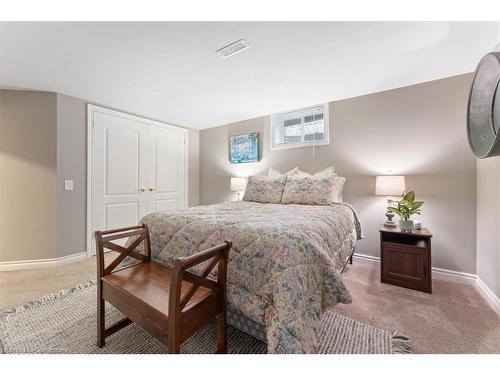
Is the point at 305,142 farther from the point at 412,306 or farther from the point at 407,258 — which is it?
the point at 412,306

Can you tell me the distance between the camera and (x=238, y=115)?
3.62 m

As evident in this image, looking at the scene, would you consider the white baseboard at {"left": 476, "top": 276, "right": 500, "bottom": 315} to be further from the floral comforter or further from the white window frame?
the white window frame

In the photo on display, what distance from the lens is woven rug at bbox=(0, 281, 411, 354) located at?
1.33 metres

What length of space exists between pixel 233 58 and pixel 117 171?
2.50m

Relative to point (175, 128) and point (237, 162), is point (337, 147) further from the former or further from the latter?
point (175, 128)

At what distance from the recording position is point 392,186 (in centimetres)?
235

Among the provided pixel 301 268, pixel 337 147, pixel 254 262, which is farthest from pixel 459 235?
pixel 254 262

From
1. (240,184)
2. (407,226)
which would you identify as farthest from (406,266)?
(240,184)

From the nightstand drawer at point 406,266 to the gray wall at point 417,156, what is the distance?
0.55 metres

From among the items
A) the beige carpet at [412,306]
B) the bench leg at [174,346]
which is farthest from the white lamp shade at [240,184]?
the bench leg at [174,346]

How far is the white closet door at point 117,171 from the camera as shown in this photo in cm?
311

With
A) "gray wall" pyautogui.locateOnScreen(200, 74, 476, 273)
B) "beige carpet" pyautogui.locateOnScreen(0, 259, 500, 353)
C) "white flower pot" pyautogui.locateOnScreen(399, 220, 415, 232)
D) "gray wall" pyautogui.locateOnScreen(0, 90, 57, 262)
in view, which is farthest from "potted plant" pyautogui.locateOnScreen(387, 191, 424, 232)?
"gray wall" pyautogui.locateOnScreen(0, 90, 57, 262)

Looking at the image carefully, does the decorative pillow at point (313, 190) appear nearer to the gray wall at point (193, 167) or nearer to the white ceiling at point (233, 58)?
the white ceiling at point (233, 58)

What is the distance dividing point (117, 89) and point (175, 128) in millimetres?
1543
